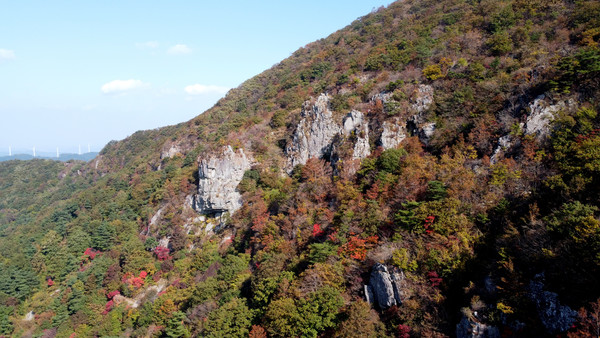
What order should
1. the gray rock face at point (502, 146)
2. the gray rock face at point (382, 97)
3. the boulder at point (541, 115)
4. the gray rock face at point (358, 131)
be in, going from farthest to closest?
1. the gray rock face at point (382, 97)
2. the gray rock face at point (358, 131)
3. the gray rock face at point (502, 146)
4. the boulder at point (541, 115)

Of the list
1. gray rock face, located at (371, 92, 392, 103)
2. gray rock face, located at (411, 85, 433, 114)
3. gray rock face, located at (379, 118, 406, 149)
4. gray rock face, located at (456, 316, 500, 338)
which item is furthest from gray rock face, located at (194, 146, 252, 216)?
gray rock face, located at (456, 316, 500, 338)

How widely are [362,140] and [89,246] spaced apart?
1695 inches

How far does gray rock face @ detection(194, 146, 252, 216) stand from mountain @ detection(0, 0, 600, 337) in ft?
0.84

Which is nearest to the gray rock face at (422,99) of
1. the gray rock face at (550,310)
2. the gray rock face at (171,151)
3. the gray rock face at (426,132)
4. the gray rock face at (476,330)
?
the gray rock face at (426,132)

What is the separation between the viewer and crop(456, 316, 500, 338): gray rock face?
1295 centimetres

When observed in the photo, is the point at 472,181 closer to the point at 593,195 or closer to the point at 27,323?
the point at 593,195

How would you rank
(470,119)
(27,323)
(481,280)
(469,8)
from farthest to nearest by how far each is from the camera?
(469,8)
(27,323)
(470,119)
(481,280)

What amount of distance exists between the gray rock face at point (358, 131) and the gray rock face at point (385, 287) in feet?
51.2

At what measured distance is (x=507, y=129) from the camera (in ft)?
78.7

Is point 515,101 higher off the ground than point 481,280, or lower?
higher

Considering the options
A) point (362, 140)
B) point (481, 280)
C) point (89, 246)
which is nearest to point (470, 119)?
point (362, 140)

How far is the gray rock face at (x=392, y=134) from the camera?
3098 cm

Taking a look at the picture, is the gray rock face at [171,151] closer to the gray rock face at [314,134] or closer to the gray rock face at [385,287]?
the gray rock face at [314,134]

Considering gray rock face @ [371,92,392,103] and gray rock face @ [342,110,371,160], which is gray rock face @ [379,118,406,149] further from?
gray rock face @ [371,92,392,103]
